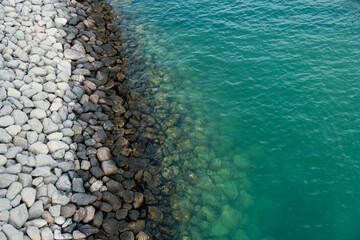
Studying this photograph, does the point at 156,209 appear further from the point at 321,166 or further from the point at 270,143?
the point at 321,166

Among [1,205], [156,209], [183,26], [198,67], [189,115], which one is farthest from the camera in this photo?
[183,26]

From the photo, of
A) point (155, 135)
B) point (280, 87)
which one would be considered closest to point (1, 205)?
point (155, 135)

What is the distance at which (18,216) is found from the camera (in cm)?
1184

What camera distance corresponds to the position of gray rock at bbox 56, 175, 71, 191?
13.6 metres

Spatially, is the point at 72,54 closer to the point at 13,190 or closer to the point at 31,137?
the point at 31,137

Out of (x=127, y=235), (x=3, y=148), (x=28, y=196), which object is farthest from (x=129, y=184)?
(x=3, y=148)

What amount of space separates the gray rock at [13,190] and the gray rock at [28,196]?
20 cm

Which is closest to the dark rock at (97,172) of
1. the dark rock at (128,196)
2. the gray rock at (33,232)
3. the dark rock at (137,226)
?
the dark rock at (128,196)

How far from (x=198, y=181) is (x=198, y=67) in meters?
10.2

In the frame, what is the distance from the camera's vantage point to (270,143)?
17391mm

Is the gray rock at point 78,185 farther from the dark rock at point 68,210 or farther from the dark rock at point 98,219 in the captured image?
the dark rock at point 98,219

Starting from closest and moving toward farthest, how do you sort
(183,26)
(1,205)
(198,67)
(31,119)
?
(1,205)
(31,119)
(198,67)
(183,26)

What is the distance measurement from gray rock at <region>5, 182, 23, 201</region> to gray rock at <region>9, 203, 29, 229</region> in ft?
2.08

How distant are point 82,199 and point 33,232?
237 cm
